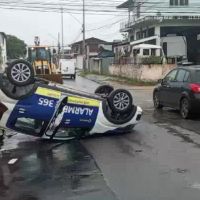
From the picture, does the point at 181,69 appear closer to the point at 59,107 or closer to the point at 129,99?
the point at 129,99

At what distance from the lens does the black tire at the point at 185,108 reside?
15.9m

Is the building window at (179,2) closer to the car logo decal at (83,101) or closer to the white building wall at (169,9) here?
the white building wall at (169,9)

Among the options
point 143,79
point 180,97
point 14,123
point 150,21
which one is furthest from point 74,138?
point 150,21

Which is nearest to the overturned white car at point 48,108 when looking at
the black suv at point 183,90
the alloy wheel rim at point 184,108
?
the black suv at point 183,90

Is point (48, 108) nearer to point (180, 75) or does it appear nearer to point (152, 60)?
point (180, 75)

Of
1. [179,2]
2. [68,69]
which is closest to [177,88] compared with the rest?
[68,69]

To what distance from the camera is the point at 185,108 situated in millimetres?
16141

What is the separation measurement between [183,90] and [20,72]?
600 centimetres

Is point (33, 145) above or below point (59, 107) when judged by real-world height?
below

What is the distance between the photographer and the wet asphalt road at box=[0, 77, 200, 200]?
7449mm

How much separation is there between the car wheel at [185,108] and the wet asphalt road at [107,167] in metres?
2.34

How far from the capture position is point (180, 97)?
648 inches

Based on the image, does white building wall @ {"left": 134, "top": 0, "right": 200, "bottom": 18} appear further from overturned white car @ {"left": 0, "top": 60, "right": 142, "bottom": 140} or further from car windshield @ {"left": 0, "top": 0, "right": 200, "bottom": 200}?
overturned white car @ {"left": 0, "top": 60, "right": 142, "bottom": 140}

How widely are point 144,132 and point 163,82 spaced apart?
533 cm
